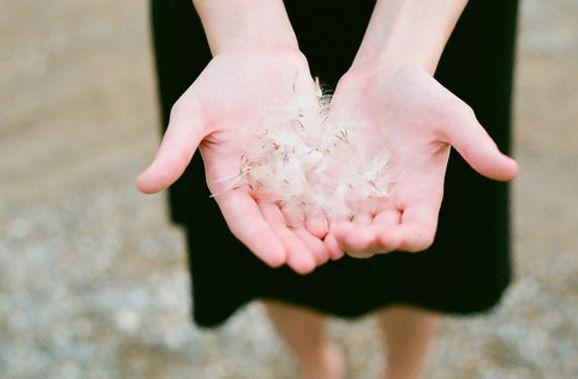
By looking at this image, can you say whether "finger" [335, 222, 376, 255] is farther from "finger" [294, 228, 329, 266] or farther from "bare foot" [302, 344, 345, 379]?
"bare foot" [302, 344, 345, 379]

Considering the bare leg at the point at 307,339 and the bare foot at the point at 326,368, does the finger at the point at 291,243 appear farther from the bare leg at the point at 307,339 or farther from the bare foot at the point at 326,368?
the bare foot at the point at 326,368

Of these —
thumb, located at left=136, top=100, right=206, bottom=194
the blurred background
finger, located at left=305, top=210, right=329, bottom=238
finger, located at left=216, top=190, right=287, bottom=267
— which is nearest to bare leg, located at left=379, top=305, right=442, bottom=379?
the blurred background

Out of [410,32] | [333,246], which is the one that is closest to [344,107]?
[410,32]

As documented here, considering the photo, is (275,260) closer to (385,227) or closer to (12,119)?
(385,227)

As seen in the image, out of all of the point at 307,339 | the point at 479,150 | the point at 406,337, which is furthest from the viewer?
the point at 307,339

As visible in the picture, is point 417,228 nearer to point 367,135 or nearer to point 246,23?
point 367,135
